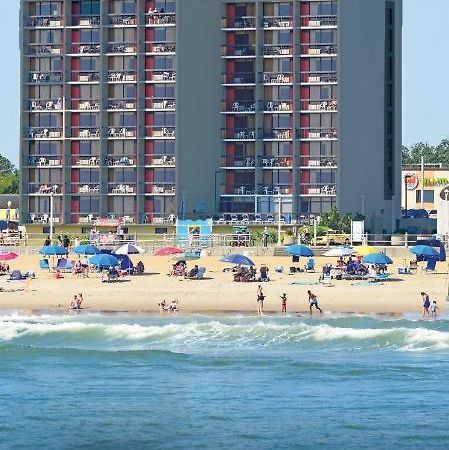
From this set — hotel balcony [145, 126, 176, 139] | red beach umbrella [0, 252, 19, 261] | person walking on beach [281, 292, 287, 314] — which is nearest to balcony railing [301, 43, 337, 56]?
hotel balcony [145, 126, 176, 139]

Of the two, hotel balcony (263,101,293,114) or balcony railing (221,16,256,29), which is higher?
balcony railing (221,16,256,29)

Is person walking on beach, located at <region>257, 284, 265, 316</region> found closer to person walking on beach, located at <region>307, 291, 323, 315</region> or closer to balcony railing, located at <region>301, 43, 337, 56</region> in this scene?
person walking on beach, located at <region>307, 291, 323, 315</region>

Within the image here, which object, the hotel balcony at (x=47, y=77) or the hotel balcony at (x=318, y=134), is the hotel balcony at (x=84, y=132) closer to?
the hotel balcony at (x=47, y=77)

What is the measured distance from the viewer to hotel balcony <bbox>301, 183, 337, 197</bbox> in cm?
13825

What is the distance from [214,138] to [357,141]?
510 inches

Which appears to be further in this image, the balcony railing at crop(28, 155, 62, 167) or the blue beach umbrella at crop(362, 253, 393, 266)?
the balcony railing at crop(28, 155, 62, 167)

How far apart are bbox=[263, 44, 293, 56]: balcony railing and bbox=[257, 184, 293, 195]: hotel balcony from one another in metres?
11.7

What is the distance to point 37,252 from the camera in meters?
112

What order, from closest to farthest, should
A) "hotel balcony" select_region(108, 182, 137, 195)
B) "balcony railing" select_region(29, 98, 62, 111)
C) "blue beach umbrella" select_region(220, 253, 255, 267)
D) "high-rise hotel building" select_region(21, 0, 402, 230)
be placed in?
"blue beach umbrella" select_region(220, 253, 255, 267) < "high-rise hotel building" select_region(21, 0, 402, 230) < "balcony railing" select_region(29, 98, 62, 111) < "hotel balcony" select_region(108, 182, 137, 195)

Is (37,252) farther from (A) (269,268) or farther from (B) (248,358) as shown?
(B) (248,358)

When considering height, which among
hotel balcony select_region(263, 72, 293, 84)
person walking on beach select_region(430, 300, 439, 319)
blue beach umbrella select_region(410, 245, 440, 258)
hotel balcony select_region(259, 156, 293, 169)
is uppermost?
hotel balcony select_region(263, 72, 293, 84)

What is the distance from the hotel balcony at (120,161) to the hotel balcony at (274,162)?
450 inches

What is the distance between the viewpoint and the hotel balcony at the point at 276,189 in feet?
455

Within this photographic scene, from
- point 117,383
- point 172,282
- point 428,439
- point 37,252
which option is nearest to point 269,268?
point 172,282
